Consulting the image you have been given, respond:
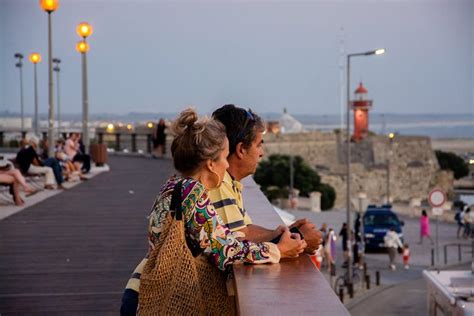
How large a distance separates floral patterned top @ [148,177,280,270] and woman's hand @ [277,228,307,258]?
13cm

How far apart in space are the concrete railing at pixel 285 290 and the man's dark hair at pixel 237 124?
0.63 meters

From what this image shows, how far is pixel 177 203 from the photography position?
429cm

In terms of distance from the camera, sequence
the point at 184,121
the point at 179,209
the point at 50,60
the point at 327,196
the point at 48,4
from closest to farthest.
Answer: the point at 179,209, the point at 184,121, the point at 48,4, the point at 50,60, the point at 327,196

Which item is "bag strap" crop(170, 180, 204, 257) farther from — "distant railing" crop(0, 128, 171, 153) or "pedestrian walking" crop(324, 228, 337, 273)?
"distant railing" crop(0, 128, 171, 153)

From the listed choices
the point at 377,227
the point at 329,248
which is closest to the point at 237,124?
the point at 329,248

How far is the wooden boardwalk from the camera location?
852 centimetres

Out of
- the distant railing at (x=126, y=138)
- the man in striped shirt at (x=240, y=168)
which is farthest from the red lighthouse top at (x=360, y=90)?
the man in striped shirt at (x=240, y=168)

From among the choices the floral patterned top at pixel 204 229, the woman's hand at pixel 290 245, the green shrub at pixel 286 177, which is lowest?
the green shrub at pixel 286 177

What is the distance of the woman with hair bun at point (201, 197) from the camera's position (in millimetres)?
4309

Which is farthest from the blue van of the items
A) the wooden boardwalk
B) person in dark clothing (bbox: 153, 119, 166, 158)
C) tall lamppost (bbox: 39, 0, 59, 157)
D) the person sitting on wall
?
the wooden boardwalk

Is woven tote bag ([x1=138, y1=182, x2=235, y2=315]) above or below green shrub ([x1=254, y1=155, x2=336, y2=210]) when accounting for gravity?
above

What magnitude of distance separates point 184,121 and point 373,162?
12080cm

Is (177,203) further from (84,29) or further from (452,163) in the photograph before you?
(452,163)

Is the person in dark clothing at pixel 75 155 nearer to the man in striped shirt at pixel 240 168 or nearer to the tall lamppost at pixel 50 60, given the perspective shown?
the tall lamppost at pixel 50 60
